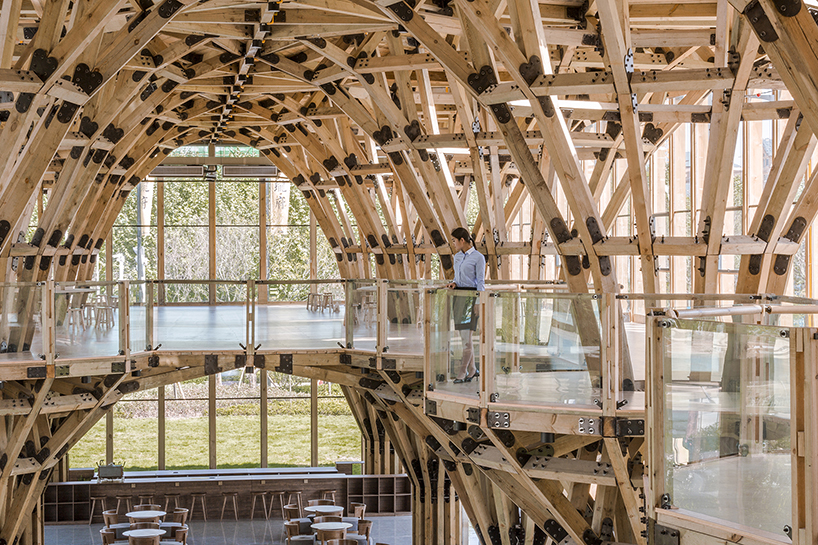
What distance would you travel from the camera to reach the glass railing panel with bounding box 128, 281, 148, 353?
44.4 feet

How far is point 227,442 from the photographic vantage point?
1163 inches

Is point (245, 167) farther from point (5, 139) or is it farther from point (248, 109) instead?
point (5, 139)

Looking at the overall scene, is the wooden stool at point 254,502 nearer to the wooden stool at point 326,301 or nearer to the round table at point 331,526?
the round table at point 331,526

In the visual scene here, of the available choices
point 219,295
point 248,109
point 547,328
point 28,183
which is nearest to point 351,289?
point 219,295

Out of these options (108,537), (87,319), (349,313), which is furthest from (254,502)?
(87,319)

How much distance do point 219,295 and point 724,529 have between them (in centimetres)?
1305

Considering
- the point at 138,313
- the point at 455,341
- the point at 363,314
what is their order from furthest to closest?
1. the point at 363,314
2. the point at 138,313
3. the point at 455,341

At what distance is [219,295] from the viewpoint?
1666 centimetres

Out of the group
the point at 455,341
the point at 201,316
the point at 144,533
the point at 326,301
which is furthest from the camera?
the point at 201,316

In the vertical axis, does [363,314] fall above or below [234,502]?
above

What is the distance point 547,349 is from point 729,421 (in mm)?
3293

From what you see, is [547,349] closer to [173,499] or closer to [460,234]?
[460,234]

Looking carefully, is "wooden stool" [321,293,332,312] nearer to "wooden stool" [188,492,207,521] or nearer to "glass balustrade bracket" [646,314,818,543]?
"wooden stool" [188,492,207,521]

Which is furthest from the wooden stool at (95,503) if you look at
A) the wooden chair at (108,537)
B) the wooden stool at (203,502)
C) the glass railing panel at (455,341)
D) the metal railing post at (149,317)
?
the glass railing panel at (455,341)
